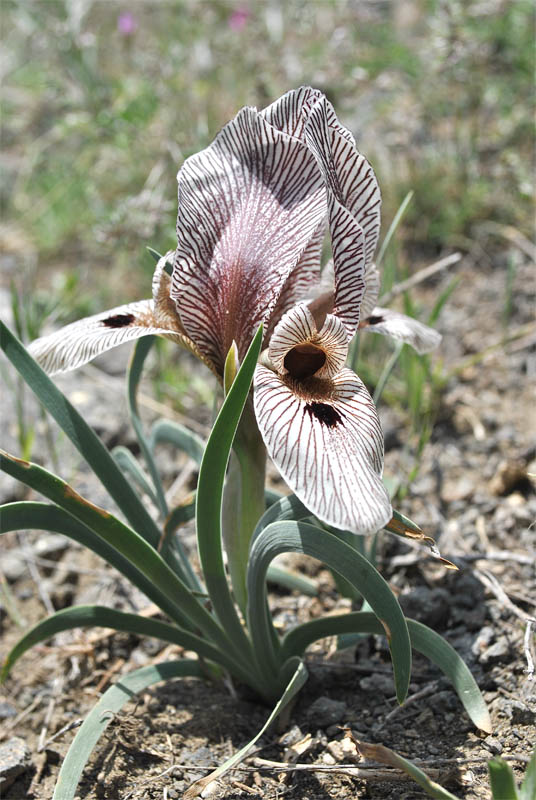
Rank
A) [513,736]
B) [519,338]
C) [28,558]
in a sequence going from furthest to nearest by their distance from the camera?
[519,338], [28,558], [513,736]

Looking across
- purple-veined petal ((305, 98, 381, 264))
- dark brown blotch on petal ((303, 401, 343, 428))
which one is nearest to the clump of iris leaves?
dark brown blotch on petal ((303, 401, 343, 428))

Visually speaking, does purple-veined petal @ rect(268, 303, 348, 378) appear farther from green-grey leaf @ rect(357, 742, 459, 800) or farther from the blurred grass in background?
the blurred grass in background

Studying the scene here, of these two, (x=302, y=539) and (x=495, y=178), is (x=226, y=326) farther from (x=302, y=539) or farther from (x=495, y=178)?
(x=495, y=178)

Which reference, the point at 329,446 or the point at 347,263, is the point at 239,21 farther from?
the point at 329,446

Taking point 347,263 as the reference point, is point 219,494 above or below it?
below

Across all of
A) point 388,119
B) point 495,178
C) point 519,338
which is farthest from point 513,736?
point 388,119

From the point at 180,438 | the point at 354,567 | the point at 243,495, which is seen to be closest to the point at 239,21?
the point at 180,438

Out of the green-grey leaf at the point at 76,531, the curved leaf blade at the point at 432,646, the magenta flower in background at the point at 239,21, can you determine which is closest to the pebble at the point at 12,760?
the green-grey leaf at the point at 76,531

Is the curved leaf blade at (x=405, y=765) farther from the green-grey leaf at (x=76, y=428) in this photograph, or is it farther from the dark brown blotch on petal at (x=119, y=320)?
the dark brown blotch on petal at (x=119, y=320)
